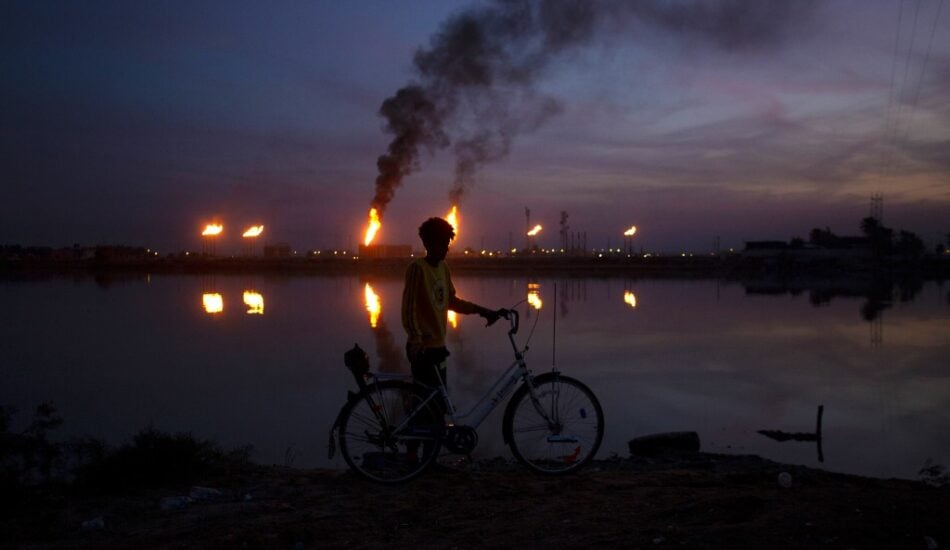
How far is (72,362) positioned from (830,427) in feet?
65.4

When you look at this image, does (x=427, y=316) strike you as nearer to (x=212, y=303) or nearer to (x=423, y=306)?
(x=423, y=306)

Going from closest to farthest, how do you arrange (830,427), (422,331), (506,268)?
(422,331), (830,427), (506,268)

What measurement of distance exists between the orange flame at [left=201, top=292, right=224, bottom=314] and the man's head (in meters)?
33.9

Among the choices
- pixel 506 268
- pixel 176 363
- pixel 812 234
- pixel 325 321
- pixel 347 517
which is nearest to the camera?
pixel 347 517

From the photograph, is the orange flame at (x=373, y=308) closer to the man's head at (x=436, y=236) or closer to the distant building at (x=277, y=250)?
the man's head at (x=436, y=236)

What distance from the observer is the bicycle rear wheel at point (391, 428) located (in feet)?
20.4

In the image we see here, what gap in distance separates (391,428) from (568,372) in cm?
1219

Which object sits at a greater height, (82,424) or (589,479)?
(589,479)

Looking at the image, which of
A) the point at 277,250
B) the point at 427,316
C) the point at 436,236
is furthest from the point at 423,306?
the point at 277,250

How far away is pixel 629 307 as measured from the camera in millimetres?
40469

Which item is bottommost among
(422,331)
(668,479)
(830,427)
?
(830,427)

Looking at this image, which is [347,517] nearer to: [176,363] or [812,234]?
[176,363]

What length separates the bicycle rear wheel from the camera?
20.4 feet

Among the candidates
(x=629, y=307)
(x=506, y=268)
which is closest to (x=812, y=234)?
(x=506, y=268)
